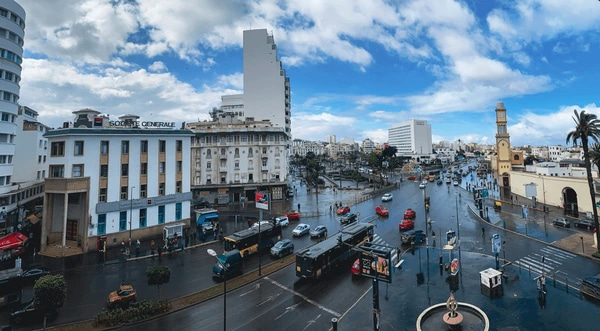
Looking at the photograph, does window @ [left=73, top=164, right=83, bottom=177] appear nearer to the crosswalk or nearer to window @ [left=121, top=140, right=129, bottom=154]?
window @ [left=121, top=140, right=129, bottom=154]

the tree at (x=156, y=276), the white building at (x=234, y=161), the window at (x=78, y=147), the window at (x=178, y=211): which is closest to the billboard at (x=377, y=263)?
the tree at (x=156, y=276)

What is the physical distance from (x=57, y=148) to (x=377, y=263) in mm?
38577

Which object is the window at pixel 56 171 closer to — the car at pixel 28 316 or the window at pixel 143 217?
the window at pixel 143 217

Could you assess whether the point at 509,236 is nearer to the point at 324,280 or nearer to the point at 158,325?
the point at 324,280

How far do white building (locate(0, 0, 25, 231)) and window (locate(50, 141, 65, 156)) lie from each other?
1707 cm

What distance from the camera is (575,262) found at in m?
27.1

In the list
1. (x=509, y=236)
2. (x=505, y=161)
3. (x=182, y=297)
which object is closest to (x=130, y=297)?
(x=182, y=297)

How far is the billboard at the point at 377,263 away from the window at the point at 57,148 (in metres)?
36.4

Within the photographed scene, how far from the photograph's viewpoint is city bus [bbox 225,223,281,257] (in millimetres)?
30031

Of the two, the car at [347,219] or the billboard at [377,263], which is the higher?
the billboard at [377,263]

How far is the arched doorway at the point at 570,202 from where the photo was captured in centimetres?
4712

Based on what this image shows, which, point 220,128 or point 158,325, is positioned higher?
point 220,128

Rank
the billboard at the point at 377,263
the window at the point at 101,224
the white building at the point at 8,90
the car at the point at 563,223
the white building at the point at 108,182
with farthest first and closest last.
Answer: the white building at the point at 8,90 → the car at the point at 563,223 → the window at the point at 101,224 → the white building at the point at 108,182 → the billboard at the point at 377,263

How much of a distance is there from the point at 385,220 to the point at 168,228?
31768mm
